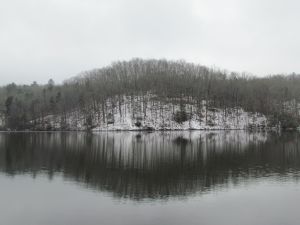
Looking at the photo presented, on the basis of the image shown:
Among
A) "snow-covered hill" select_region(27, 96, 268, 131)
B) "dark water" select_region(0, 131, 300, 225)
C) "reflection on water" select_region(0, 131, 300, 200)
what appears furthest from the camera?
"snow-covered hill" select_region(27, 96, 268, 131)

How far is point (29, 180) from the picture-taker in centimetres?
4572

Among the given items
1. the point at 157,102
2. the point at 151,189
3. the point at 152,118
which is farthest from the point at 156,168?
the point at 157,102

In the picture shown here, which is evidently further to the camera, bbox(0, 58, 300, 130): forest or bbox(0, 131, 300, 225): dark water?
bbox(0, 58, 300, 130): forest

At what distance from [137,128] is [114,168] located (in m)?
115

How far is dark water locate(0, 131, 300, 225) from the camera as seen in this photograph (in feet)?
94.2

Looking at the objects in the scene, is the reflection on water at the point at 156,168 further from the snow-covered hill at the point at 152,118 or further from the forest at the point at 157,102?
the forest at the point at 157,102

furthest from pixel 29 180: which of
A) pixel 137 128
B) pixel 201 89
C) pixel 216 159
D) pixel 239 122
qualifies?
pixel 201 89

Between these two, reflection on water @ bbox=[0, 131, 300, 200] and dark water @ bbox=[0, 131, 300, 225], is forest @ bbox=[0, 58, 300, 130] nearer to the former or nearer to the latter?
reflection on water @ bbox=[0, 131, 300, 200]

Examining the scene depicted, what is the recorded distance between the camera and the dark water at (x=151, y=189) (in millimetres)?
28719

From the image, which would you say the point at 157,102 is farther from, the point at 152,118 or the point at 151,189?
the point at 151,189

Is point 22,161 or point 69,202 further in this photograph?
point 22,161

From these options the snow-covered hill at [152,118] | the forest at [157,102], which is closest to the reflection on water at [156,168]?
the snow-covered hill at [152,118]

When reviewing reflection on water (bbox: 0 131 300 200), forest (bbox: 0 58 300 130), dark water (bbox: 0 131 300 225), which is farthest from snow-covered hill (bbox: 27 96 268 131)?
dark water (bbox: 0 131 300 225)

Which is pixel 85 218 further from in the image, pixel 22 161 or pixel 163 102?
pixel 163 102
